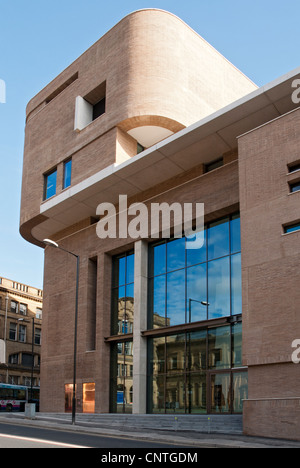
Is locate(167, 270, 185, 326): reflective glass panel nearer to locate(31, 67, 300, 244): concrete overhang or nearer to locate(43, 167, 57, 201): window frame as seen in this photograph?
locate(31, 67, 300, 244): concrete overhang

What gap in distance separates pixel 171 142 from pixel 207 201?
3691mm

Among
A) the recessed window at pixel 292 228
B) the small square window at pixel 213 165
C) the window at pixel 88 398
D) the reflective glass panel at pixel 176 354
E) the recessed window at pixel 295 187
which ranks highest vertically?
the small square window at pixel 213 165

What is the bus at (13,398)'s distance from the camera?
164 ft

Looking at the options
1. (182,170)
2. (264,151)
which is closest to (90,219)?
(182,170)

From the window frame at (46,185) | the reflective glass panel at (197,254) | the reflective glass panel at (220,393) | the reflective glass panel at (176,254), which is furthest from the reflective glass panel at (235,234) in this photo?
the window frame at (46,185)

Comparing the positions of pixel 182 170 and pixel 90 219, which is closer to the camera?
pixel 182 170

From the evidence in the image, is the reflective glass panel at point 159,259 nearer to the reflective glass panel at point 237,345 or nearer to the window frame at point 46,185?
the reflective glass panel at point 237,345

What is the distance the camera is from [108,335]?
3438 cm

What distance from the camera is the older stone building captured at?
6919 cm

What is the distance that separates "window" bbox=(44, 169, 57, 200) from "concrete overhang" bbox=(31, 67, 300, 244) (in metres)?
1.15

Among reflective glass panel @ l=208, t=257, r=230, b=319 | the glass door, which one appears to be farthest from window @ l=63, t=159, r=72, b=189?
the glass door

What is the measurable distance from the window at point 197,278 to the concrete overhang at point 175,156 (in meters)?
3.96

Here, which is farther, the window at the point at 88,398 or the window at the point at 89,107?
the window at the point at 89,107

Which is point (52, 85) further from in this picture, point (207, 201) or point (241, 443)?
point (241, 443)
